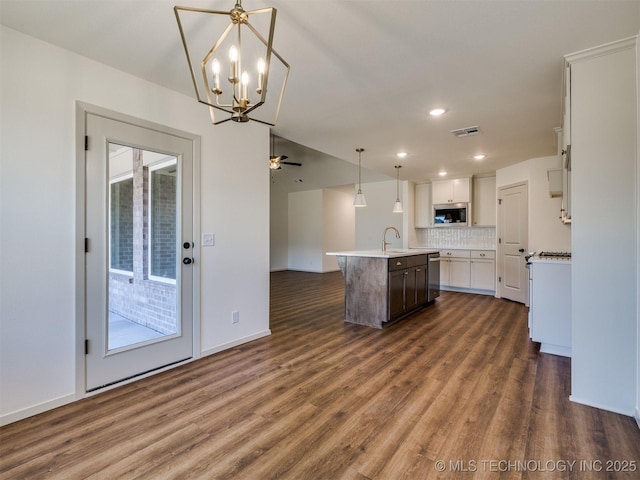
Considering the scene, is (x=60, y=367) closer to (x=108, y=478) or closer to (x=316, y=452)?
(x=108, y=478)

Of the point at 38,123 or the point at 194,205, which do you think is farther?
the point at 194,205

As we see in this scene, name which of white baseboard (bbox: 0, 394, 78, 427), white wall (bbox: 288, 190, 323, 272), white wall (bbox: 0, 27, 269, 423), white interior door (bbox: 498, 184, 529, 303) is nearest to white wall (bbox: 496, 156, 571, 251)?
white interior door (bbox: 498, 184, 529, 303)

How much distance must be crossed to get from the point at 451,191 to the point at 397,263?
11.1 ft

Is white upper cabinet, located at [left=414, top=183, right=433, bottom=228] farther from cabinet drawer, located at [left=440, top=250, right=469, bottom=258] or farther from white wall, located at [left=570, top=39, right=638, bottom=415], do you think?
white wall, located at [left=570, top=39, right=638, bottom=415]

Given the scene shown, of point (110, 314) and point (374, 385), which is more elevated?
point (110, 314)

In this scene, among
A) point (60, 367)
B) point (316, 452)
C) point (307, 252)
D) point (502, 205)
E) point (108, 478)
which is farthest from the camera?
point (307, 252)

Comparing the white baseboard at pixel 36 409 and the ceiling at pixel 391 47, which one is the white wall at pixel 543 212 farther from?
the white baseboard at pixel 36 409

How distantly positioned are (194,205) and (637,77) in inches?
134

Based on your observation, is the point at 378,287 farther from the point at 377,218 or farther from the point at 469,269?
the point at 377,218

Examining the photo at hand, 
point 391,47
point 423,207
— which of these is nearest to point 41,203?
point 391,47

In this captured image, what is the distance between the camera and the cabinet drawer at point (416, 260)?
15.2ft

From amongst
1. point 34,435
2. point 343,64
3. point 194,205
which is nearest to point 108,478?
point 34,435

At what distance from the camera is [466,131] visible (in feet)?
12.8

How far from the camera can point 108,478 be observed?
5.06 ft
